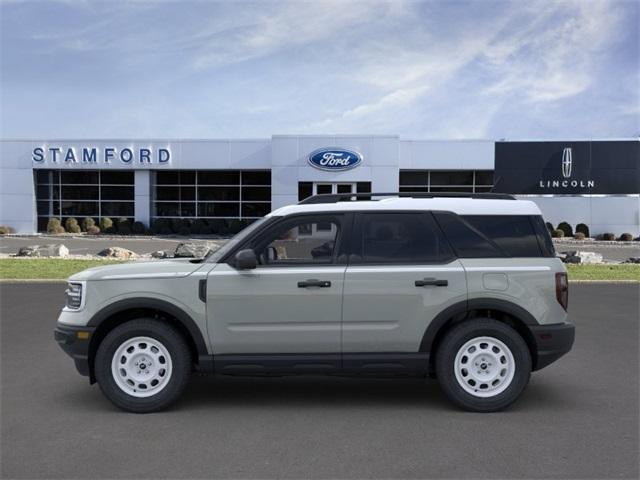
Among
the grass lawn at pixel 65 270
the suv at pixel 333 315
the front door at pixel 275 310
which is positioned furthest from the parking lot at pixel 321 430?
the grass lawn at pixel 65 270

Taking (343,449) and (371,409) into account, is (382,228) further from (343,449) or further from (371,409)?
(343,449)

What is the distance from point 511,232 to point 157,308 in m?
3.19

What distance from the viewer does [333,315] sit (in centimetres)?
532

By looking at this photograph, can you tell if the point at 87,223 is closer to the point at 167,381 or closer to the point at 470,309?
the point at 167,381

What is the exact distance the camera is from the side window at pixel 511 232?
5.48 metres

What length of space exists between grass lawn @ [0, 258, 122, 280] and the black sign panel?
2433 centimetres

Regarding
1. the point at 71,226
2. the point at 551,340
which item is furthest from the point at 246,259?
the point at 71,226

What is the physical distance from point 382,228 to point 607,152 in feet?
110

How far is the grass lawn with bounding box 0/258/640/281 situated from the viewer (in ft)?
50.9

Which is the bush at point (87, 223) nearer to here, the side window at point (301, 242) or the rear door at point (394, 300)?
the side window at point (301, 242)

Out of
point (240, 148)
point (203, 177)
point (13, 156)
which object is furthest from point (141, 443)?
point (13, 156)

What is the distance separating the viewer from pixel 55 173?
38906 millimetres

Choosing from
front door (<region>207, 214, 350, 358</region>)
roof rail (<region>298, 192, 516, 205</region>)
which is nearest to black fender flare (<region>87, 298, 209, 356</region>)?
front door (<region>207, 214, 350, 358</region>)

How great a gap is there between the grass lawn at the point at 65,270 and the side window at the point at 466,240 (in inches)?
439
